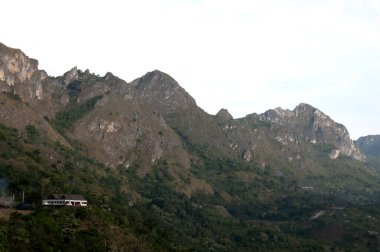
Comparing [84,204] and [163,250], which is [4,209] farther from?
[163,250]

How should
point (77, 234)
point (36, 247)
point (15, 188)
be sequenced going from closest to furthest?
point (36, 247)
point (77, 234)
point (15, 188)

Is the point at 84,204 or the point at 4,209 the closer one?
the point at 4,209

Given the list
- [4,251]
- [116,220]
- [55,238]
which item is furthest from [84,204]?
[4,251]

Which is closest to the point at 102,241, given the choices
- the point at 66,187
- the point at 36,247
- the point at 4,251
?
the point at 36,247

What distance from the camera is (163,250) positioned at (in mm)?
178375

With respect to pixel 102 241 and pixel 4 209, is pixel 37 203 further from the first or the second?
pixel 102 241

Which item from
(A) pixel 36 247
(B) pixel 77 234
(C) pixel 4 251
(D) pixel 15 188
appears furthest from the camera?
(D) pixel 15 188

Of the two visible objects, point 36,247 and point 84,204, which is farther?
point 84,204

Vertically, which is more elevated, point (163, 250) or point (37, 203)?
point (37, 203)

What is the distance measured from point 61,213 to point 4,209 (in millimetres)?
17830

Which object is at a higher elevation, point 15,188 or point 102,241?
point 15,188

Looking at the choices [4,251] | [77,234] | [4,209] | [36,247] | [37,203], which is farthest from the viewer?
[37,203]

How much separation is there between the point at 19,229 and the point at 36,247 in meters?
6.79

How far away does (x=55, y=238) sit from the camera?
147000 millimetres
